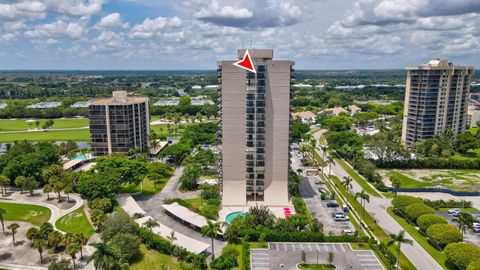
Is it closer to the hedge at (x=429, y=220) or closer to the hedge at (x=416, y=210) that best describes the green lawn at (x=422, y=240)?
the hedge at (x=429, y=220)

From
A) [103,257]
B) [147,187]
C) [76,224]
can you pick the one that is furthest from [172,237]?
[147,187]

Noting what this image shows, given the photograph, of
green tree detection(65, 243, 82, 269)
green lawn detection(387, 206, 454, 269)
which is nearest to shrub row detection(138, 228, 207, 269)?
green tree detection(65, 243, 82, 269)

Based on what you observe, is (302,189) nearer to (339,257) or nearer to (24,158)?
(339,257)

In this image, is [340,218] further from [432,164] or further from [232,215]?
[432,164]

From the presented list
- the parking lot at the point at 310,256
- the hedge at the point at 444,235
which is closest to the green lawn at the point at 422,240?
the hedge at the point at 444,235

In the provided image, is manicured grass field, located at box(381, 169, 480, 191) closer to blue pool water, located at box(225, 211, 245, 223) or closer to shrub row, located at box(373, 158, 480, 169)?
shrub row, located at box(373, 158, 480, 169)

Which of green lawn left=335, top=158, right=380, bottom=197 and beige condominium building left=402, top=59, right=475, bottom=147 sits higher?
beige condominium building left=402, top=59, right=475, bottom=147
